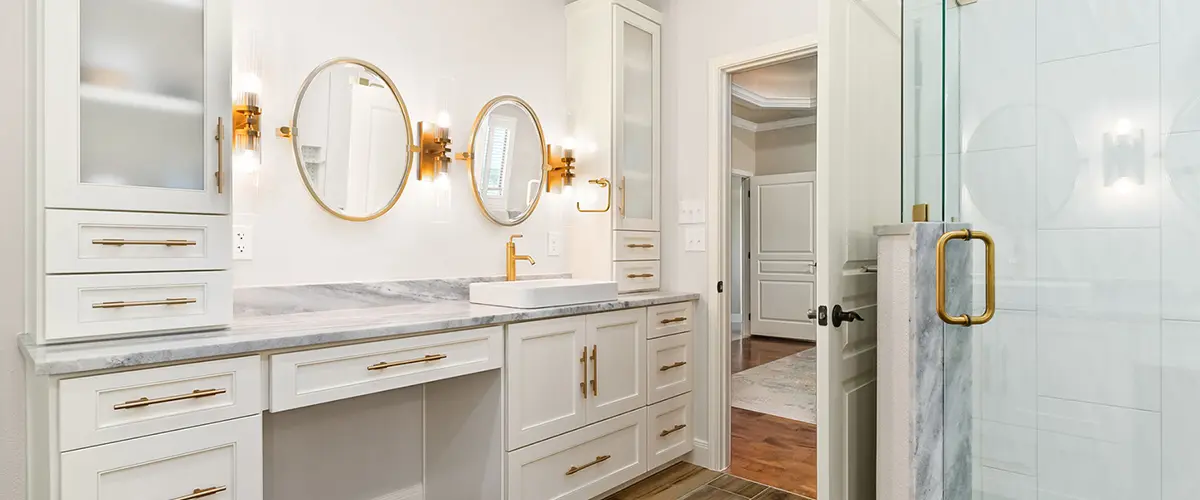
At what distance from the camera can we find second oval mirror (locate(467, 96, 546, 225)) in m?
2.74

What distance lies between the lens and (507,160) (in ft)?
9.32

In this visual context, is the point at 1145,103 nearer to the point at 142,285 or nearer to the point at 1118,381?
the point at 1118,381

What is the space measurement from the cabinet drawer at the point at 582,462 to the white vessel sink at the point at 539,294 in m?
0.51

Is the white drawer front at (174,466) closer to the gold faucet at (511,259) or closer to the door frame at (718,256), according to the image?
the gold faucet at (511,259)

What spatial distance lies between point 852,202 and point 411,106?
5.57 ft

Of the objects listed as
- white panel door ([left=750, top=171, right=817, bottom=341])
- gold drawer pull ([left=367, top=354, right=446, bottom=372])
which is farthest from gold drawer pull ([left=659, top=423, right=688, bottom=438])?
white panel door ([left=750, top=171, right=817, bottom=341])

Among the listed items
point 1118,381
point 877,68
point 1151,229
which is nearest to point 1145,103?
point 1151,229

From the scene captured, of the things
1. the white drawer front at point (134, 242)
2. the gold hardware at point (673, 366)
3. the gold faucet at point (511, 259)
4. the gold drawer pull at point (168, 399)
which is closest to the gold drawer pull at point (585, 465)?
the gold hardware at point (673, 366)

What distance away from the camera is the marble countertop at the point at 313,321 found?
4.57 ft

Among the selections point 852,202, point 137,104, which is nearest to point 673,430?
point 852,202

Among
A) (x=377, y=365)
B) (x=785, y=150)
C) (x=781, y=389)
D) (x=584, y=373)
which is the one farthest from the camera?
(x=785, y=150)

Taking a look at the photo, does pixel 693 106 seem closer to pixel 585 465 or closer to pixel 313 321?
pixel 585 465

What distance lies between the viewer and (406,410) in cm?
242

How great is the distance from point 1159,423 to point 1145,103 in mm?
647
